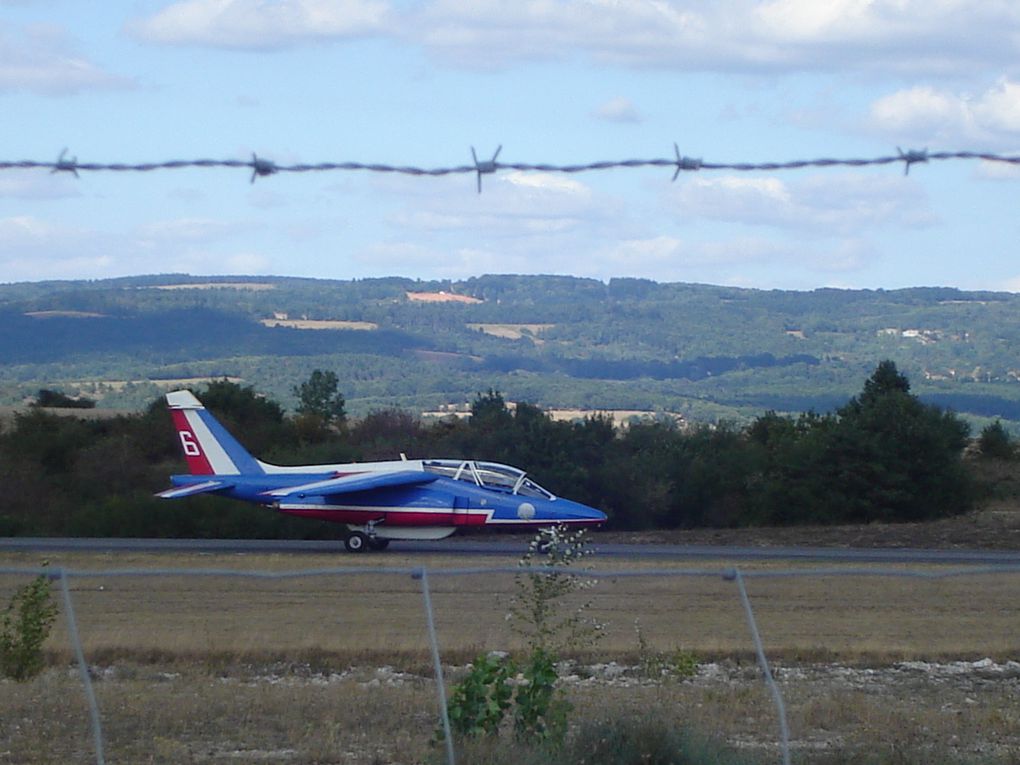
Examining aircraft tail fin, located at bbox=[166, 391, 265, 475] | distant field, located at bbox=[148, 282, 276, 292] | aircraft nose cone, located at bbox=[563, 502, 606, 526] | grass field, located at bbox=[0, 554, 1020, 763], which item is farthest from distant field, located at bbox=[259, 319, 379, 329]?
grass field, located at bbox=[0, 554, 1020, 763]

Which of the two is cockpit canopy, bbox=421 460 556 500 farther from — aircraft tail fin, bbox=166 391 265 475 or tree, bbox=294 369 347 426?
tree, bbox=294 369 347 426

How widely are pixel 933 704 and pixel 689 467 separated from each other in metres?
27.9

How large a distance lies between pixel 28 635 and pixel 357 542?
690 inches

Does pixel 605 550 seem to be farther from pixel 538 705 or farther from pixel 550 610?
pixel 538 705

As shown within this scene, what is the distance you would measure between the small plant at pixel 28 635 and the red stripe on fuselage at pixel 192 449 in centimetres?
1778

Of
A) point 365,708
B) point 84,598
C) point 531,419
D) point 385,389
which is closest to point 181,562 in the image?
point 84,598

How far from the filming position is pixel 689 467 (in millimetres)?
39750

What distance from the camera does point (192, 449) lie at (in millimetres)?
30297

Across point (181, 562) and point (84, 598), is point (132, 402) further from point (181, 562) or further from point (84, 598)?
point (84, 598)

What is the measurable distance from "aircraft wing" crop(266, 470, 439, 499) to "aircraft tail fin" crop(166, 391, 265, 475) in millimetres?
1116

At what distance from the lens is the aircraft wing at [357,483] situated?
28.8 m

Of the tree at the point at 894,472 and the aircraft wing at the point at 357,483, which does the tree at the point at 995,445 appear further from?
the aircraft wing at the point at 357,483

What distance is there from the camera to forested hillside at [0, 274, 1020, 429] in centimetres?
11369

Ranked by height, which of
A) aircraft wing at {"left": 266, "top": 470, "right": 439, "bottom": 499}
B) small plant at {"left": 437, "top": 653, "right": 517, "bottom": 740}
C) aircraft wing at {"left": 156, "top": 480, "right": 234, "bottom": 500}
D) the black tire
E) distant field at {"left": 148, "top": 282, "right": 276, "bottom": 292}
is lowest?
the black tire
